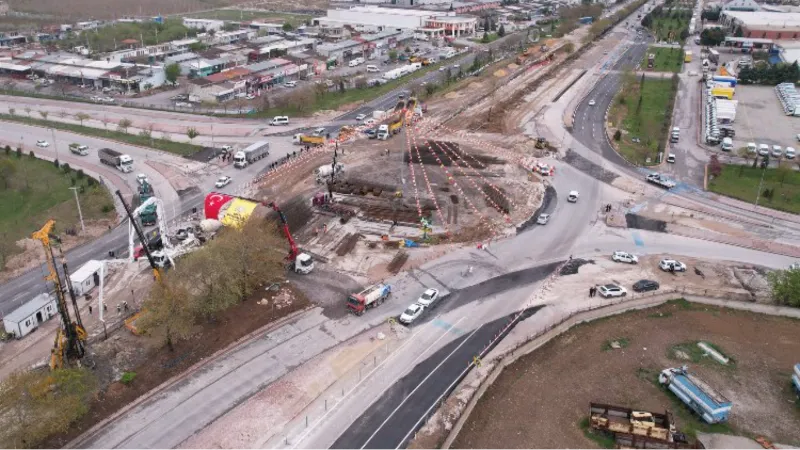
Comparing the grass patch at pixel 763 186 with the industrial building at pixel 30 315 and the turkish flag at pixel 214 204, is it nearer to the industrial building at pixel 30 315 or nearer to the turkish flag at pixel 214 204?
the turkish flag at pixel 214 204

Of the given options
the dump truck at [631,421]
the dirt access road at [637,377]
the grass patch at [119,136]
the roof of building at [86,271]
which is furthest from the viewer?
the grass patch at [119,136]

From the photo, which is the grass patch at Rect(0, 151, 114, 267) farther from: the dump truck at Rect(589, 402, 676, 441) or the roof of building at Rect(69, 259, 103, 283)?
the dump truck at Rect(589, 402, 676, 441)

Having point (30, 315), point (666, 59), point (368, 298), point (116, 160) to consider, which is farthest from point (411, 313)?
point (666, 59)

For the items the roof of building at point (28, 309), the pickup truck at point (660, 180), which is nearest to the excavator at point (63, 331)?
the roof of building at point (28, 309)

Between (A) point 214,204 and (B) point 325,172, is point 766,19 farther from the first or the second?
(A) point 214,204

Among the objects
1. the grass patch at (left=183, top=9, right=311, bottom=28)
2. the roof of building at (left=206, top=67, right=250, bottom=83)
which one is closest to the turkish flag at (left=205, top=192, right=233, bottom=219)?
the roof of building at (left=206, top=67, right=250, bottom=83)

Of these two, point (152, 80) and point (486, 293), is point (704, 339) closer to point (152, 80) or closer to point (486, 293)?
point (486, 293)
